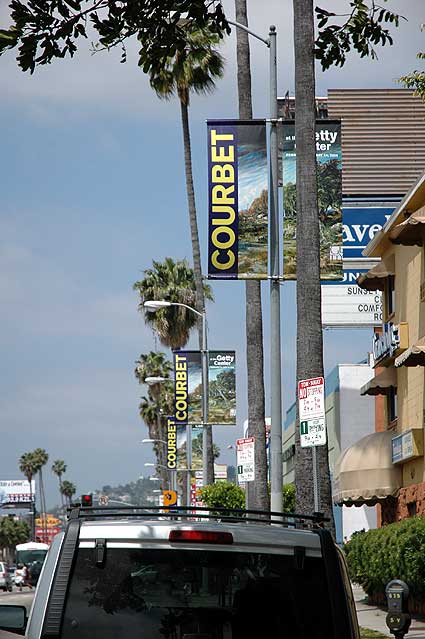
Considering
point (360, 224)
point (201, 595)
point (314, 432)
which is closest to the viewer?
point (201, 595)

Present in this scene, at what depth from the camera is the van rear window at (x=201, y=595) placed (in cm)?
576

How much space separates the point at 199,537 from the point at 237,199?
14.2 meters

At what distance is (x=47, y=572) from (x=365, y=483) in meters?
26.1

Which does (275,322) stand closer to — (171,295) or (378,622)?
(378,622)

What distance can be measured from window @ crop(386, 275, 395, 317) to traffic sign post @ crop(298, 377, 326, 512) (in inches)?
704

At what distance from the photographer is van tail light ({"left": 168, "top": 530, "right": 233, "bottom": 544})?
5879mm

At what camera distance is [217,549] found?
232 inches

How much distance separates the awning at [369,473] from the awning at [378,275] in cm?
391

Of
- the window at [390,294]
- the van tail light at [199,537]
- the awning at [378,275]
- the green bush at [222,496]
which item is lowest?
the van tail light at [199,537]

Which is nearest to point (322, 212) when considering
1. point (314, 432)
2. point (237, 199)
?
point (237, 199)

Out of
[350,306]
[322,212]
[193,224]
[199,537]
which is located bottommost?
[199,537]

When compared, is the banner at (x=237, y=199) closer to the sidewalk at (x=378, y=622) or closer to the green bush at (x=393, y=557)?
the sidewalk at (x=378, y=622)

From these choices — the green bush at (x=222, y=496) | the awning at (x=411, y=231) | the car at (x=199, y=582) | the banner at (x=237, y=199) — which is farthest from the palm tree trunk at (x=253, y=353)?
the car at (x=199, y=582)

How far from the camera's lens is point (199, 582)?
5871mm
